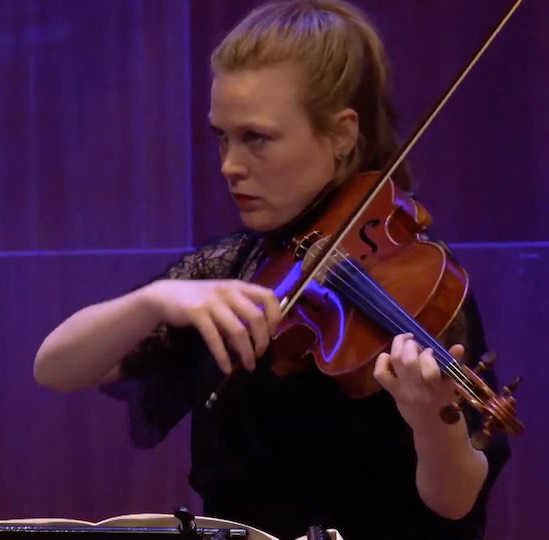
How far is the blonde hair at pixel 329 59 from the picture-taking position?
998mm

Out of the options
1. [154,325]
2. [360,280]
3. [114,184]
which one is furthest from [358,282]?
[114,184]

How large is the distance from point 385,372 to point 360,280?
0.45ft

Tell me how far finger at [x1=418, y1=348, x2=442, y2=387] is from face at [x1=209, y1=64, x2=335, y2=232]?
26cm

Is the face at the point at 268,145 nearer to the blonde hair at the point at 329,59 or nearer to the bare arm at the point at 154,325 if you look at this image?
the blonde hair at the point at 329,59

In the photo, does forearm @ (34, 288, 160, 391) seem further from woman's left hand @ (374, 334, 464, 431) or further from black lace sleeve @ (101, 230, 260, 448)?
woman's left hand @ (374, 334, 464, 431)

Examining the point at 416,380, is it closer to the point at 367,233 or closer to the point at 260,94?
the point at 367,233

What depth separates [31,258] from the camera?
1.65 m

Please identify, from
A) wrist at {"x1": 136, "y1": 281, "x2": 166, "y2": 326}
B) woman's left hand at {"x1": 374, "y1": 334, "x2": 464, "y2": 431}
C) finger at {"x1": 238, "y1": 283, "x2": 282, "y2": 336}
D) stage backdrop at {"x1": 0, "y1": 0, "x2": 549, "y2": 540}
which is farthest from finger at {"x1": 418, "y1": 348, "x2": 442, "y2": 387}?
stage backdrop at {"x1": 0, "y1": 0, "x2": 549, "y2": 540}

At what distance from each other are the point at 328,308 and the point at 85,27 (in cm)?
89

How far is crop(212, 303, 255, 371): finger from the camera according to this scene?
81 cm

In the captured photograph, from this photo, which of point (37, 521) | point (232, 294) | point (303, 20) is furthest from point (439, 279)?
point (37, 521)

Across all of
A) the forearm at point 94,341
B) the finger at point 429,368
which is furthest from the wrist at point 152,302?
the finger at point 429,368

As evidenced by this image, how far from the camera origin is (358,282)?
93 centimetres

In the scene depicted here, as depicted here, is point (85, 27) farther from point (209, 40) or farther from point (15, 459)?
point (15, 459)
